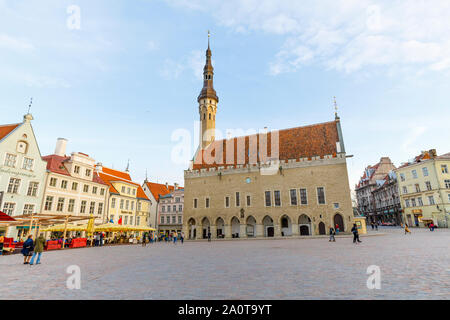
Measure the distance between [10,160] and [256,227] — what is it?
30028 mm

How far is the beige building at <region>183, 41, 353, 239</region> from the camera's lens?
111 ft

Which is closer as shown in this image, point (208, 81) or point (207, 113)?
point (207, 113)

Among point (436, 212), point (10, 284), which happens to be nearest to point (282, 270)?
point (10, 284)

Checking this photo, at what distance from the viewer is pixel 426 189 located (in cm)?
4322

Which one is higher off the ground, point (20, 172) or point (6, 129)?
point (6, 129)

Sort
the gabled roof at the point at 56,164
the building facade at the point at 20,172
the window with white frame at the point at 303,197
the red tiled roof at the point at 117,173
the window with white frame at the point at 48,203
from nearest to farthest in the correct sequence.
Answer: the building facade at the point at 20,172
the window with white frame at the point at 48,203
the gabled roof at the point at 56,164
the window with white frame at the point at 303,197
the red tiled roof at the point at 117,173

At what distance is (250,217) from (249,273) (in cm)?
3118

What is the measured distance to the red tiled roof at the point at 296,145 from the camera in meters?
37.2

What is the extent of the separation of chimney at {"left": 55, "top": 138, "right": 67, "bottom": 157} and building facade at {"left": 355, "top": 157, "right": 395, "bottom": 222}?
237ft

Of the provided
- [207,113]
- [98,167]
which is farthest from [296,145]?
[98,167]

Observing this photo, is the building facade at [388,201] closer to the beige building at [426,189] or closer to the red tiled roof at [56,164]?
the beige building at [426,189]

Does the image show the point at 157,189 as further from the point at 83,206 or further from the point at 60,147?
the point at 60,147

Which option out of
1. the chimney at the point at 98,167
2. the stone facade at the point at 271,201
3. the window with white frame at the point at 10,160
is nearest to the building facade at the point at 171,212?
the stone facade at the point at 271,201
